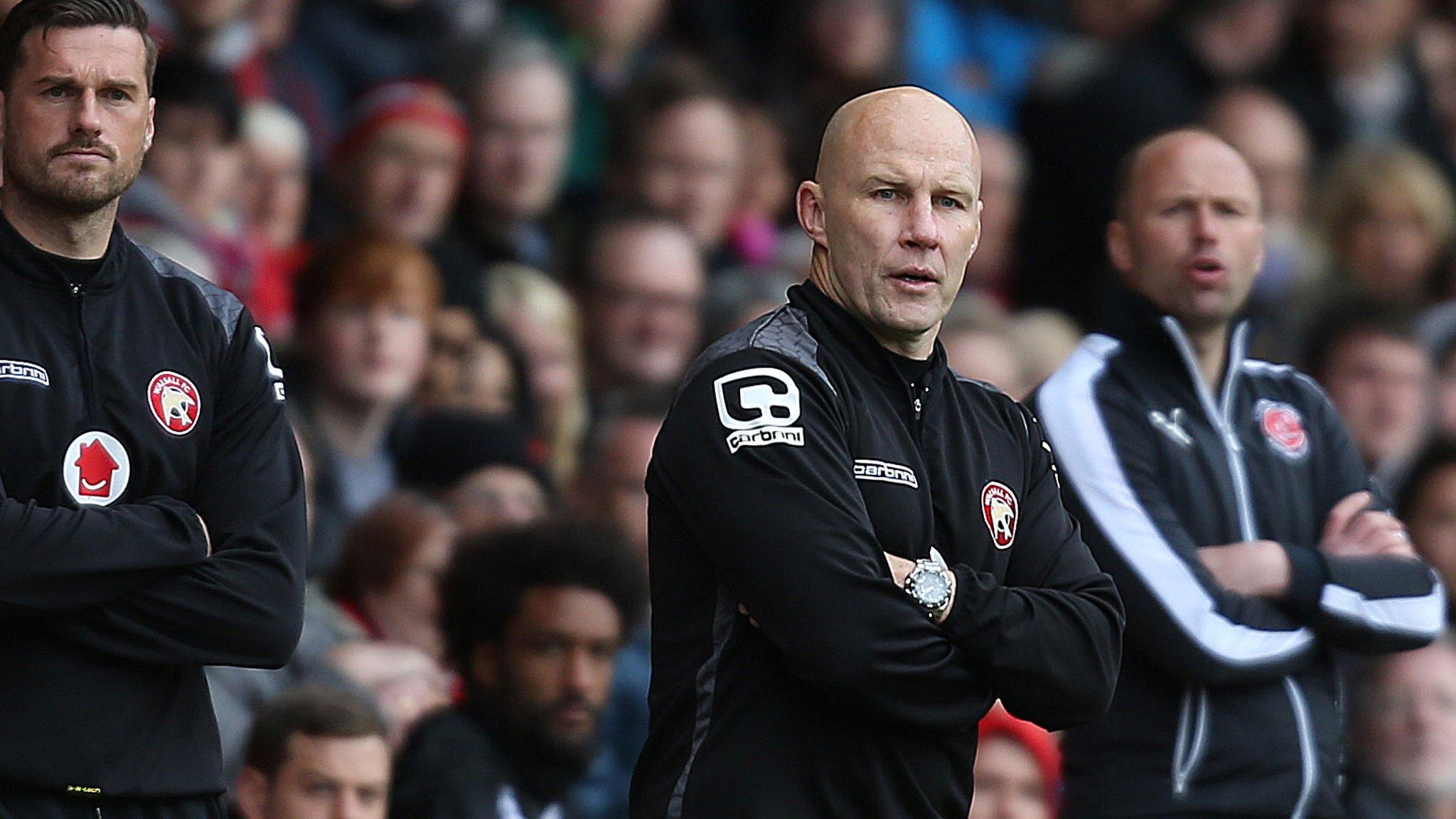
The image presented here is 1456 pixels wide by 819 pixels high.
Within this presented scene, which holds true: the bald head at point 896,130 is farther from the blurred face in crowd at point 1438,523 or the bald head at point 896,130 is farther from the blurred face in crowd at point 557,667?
the blurred face in crowd at point 1438,523

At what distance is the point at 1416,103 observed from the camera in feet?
41.7

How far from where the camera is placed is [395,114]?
9422mm

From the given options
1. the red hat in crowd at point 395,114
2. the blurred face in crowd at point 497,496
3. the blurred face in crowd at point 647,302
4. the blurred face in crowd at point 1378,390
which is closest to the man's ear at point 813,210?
the blurred face in crowd at point 497,496

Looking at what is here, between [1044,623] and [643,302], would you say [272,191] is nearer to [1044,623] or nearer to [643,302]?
[643,302]

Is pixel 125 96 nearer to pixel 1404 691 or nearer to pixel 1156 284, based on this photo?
pixel 1156 284

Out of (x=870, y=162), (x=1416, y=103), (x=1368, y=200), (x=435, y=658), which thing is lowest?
(x=435, y=658)

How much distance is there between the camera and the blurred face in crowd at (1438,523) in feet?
28.6

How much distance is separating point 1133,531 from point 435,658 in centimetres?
258

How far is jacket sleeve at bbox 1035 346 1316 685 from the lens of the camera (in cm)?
562

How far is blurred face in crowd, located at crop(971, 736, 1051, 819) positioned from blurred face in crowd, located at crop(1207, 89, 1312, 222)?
4395 mm

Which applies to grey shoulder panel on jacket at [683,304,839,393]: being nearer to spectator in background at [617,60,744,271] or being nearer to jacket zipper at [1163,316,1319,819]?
jacket zipper at [1163,316,1319,819]

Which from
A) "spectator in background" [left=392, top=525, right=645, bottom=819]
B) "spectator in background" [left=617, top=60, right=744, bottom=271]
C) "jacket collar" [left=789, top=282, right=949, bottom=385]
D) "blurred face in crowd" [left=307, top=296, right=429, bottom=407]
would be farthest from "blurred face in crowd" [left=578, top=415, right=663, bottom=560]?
"jacket collar" [left=789, top=282, right=949, bottom=385]

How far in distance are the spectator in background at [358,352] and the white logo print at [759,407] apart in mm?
3657

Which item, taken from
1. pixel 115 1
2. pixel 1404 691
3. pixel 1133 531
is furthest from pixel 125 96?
pixel 1404 691
